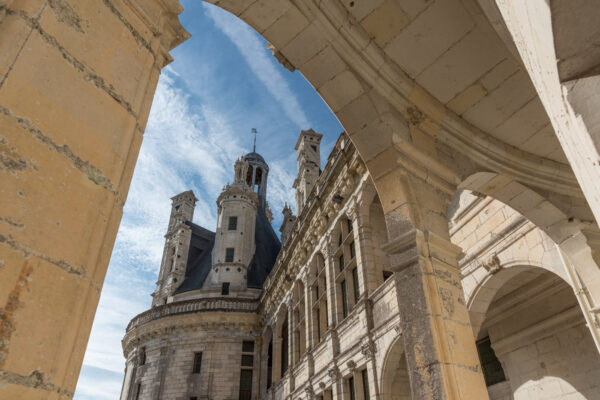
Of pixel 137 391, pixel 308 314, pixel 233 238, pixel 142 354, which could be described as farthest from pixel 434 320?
pixel 233 238

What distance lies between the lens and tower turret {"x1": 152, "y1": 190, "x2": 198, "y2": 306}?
96.5 feet

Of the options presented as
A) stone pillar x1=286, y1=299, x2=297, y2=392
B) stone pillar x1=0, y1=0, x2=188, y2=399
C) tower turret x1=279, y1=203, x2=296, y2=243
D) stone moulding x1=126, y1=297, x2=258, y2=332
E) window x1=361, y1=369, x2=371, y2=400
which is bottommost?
stone pillar x1=0, y1=0, x2=188, y2=399

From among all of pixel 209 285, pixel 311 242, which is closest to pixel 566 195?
pixel 311 242

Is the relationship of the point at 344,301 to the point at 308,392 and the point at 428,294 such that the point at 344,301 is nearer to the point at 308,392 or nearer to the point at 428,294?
the point at 308,392

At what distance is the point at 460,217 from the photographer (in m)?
9.75

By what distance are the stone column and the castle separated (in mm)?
43

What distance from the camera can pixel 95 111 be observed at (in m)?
1.84

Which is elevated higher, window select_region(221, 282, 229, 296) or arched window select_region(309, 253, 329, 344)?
window select_region(221, 282, 229, 296)

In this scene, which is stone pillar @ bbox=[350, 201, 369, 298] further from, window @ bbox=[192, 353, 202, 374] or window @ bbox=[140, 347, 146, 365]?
window @ bbox=[140, 347, 146, 365]

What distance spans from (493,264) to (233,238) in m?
21.2

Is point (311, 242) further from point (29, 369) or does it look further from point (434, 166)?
point (29, 369)

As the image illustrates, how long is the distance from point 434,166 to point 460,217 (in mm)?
5369

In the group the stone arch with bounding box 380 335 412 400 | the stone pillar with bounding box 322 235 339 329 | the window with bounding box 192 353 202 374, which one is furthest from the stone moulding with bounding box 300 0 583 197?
the window with bounding box 192 353 202 374

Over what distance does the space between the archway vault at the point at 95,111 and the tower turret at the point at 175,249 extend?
26884 mm
